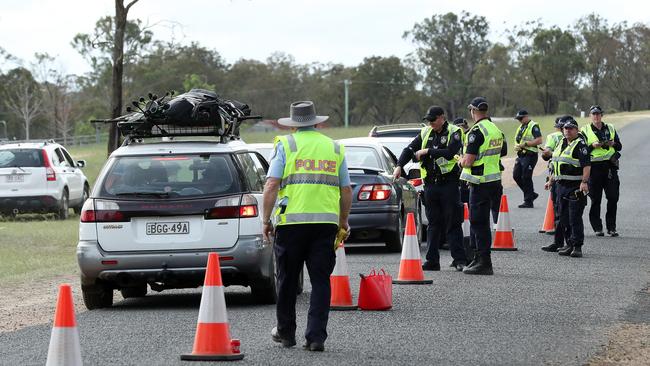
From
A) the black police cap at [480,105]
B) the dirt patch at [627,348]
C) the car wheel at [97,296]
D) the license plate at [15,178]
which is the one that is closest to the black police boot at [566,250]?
the black police cap at [480,105]

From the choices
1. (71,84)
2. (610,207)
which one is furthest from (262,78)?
(610,207)

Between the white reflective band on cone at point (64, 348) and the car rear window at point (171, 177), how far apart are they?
13.1ft

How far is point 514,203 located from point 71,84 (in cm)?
8404

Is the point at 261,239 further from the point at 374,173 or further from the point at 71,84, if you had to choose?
the point at 71,84

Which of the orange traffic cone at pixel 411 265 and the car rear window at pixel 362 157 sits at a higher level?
the car rear window at pixel 362 157

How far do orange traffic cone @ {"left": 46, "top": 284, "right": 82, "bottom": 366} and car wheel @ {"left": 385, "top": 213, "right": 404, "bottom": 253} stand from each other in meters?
10.0

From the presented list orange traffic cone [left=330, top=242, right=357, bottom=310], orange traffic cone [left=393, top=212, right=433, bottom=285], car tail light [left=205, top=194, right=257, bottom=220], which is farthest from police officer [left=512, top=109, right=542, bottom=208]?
car tail light [left=205, top=194, right=257, bottom=220]

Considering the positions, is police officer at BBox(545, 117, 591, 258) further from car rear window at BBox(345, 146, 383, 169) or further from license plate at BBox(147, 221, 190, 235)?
license plate at BBox(147, 221, 190, 235)

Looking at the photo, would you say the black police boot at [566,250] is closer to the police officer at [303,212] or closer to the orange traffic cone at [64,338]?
the police officer at [303,212]

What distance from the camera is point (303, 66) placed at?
122250 mm

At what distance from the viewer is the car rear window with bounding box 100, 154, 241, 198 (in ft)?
36.8

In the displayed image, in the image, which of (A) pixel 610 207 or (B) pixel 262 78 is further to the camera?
(B) pixel 262 78

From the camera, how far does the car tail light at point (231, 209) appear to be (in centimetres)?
1110

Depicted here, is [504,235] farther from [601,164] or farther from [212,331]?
[212,331]
